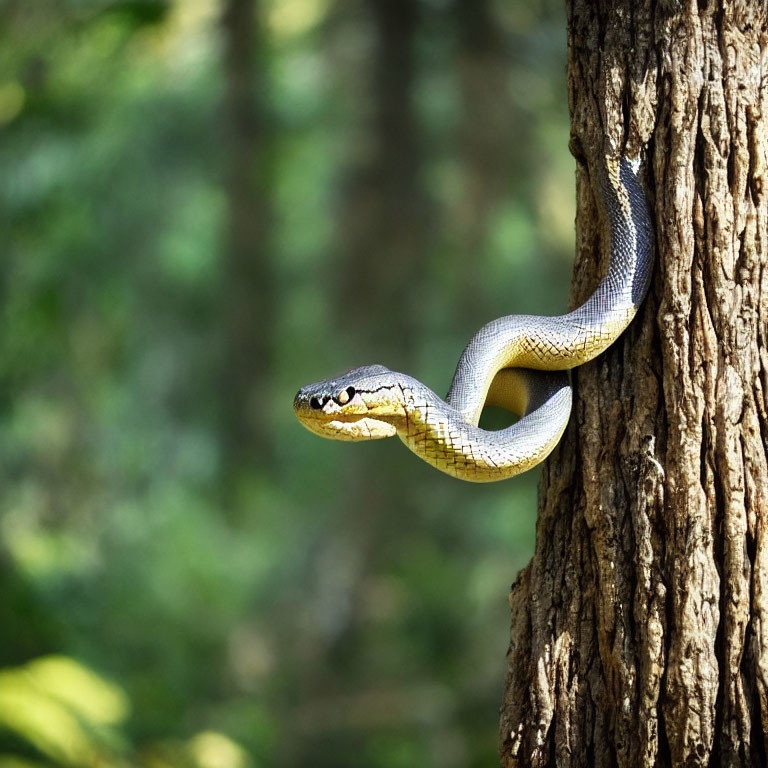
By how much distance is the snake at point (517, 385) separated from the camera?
2.43m

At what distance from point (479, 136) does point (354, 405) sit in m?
9.61

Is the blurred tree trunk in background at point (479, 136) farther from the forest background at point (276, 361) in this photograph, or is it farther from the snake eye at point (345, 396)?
the snake eye at point (345, 396)

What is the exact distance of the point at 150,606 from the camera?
10930 mm

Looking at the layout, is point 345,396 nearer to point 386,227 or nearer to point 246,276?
point 386,227

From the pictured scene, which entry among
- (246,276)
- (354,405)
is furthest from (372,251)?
(354,405)

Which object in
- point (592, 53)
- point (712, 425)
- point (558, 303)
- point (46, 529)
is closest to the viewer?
point (712, 425)

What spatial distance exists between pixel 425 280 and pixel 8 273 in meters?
5.18

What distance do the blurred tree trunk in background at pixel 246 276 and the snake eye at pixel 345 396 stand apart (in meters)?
9.83

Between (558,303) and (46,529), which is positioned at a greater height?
(558,303)

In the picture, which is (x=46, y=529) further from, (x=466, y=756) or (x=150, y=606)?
(x=466, y=756)

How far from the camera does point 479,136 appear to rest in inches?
449

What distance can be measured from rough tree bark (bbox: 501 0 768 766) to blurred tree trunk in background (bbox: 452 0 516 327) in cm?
832

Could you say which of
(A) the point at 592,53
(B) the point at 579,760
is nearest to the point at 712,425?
(B) the point at 579,760

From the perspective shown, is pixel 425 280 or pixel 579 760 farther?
pixel 425 280
